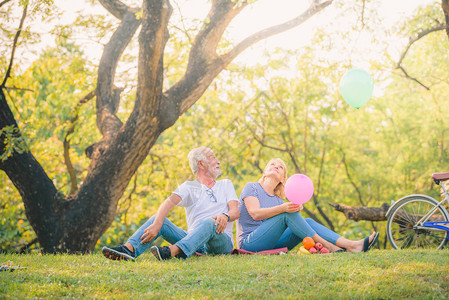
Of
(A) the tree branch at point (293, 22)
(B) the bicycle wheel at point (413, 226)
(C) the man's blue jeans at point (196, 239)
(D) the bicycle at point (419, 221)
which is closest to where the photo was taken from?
(C) the man's blue jeans at point (196, 239)

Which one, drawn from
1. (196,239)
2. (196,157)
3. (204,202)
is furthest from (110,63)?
(196,239)

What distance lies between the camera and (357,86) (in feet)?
21.8

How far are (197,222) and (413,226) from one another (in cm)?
311

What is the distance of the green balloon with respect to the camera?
21.8ft

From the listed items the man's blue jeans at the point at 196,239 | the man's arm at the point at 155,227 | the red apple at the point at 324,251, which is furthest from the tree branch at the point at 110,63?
the red apple at the point at 324,251

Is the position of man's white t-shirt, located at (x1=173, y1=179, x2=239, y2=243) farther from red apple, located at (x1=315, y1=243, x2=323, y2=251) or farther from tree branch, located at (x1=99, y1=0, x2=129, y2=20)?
tree branch, located at (x1=99, y1=0, x2=129, y2=20)

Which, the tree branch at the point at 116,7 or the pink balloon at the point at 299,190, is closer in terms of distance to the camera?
the pink balloon at the point at 299,190

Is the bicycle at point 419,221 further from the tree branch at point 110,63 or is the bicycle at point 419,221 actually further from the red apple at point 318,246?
the tree branch at point 110,63

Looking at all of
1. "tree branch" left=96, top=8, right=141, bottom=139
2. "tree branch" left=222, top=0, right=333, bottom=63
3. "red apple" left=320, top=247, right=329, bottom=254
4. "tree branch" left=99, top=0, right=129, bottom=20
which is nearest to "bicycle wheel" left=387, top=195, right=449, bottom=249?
"red apple" left=320, top=247, right=329, bottom=254

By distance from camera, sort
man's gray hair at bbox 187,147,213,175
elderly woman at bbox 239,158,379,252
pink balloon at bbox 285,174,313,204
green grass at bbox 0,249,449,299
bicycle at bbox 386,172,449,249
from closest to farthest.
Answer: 1. green grass at bbox 0,249,449,299
2. pink balloon at bbox 285,174,313,204
3. elderly woman at bbox 239,158,379,252
4. man's gray hair at bbox 187,147,213,175
5. bicycle at bbox 386,172,449,249

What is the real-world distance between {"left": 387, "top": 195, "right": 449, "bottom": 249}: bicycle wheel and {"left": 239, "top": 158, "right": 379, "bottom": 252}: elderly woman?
1.29 metres

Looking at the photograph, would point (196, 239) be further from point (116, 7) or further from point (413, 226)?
point (116, 7)

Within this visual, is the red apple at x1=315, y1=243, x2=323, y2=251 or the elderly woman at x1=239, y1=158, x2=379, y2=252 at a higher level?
the elderly woman at x1=239, y1=158, x2=379, y2=252

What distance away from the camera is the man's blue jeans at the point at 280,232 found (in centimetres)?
500
